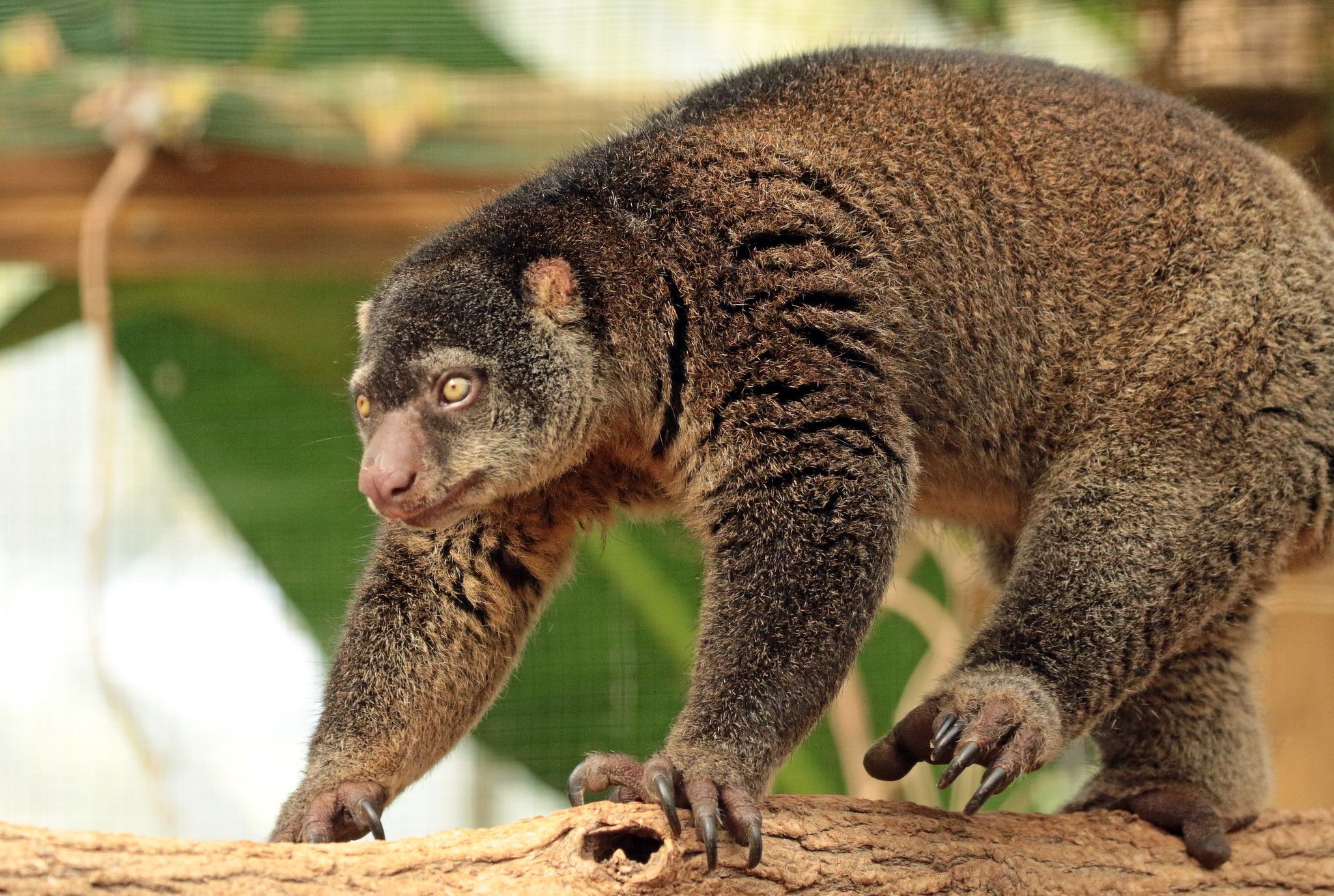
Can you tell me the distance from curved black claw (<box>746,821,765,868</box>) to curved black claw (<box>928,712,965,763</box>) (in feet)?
2.09

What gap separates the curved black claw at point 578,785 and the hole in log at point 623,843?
181 millimetres

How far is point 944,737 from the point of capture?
3768mm

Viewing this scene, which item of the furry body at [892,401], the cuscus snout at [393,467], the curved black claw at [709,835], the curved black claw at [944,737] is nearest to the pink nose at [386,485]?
the cuscus snout at [393,467]

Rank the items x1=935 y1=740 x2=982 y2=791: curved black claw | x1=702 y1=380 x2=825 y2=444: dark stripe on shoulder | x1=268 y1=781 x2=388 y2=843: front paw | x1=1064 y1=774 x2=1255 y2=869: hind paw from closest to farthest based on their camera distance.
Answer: x1=935 y1=740 x2=982 y2=791: curved black claw < x1=268 y1=781 x2=388 y2=843: front paw < x1=702 y1=380 x2=825 y2=444: dark stripe on shoulder < x1=1064 y1=774 x2=1255 y2=869: hind paw

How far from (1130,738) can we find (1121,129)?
1907 millimetres

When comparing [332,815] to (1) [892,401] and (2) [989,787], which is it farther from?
(1) [892,401]

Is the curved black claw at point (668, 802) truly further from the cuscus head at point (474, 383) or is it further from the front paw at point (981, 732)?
the cuscus head at point (474, 383)

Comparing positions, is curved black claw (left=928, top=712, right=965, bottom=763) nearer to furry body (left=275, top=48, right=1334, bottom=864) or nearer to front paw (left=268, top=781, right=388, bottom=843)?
furry body (left=275, top=48, right=1334, bottom=864)

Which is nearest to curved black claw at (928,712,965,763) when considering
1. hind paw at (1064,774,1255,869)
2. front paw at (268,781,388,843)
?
hind paw at (1064,774,1255,869)

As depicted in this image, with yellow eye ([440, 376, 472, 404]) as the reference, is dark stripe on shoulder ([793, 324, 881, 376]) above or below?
above

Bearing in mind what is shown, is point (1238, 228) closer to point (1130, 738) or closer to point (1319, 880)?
point (1130, 738)

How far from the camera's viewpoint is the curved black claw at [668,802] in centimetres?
331

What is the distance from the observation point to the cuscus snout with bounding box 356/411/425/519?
3930 millimetres

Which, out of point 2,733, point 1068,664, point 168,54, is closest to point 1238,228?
point 1068,664
